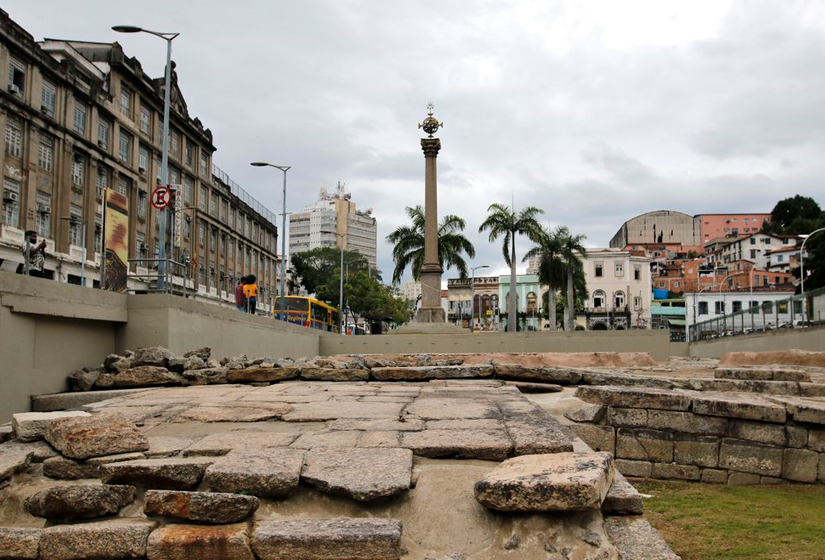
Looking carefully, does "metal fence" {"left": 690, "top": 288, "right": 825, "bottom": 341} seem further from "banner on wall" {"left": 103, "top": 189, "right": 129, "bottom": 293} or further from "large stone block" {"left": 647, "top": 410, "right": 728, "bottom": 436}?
"banner on wall" {"left": 103, "top": 189, "right": 129, "bottom": 293}

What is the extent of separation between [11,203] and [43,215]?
2.18 meters

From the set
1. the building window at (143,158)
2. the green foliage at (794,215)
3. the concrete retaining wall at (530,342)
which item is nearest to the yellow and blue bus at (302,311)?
the concrete retaining wall at (530,342)

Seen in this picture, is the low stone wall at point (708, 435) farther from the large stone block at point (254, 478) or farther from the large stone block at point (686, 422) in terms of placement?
the large stone block at point (254, 478)

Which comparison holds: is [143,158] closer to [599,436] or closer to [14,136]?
[14,136]

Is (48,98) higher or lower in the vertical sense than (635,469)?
higher

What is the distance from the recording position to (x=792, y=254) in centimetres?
7912

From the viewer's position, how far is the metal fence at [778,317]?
19.1 m

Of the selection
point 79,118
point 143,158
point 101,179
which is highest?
point 79,118

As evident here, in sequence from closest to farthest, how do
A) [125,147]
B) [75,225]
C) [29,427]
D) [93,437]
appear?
[93,437] → [29,427] → [75,225] → [125,147]

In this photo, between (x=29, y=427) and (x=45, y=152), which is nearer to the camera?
(x=29, y=427)

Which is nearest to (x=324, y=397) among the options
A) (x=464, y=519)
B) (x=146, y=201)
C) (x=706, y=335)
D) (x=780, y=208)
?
(x=464, y=519)

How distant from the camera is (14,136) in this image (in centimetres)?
3009

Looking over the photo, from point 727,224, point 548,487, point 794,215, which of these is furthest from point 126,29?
point 727,224

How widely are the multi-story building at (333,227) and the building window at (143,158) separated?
7245cm
